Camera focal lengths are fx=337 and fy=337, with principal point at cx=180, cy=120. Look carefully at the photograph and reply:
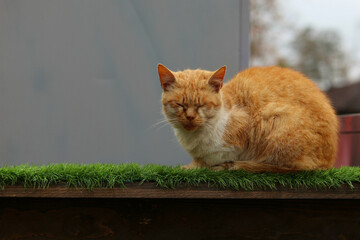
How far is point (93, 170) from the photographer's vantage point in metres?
1.27

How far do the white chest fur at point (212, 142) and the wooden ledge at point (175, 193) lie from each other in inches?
8.7

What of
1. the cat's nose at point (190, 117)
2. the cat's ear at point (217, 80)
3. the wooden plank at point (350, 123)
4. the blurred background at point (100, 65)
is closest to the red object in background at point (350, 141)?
the wooden plank at point (350, 123)

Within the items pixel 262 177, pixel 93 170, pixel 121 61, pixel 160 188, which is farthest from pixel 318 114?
pixel 121 61

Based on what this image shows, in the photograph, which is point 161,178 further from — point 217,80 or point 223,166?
point 217,80

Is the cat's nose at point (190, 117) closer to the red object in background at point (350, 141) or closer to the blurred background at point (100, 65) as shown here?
the blurred background at point (100, 65)

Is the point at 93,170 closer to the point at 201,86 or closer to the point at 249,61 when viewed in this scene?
the point at 201,86

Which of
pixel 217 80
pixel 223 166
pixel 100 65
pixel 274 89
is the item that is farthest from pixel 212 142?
pixel 100 65

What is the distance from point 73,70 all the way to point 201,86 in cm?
102

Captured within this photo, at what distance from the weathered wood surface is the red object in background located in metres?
1.03

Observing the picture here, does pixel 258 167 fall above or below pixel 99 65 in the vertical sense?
below

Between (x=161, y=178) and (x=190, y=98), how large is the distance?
1.14ft

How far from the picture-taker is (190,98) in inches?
54.1

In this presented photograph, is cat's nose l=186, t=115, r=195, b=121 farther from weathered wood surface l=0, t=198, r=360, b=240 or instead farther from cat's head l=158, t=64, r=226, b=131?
weathered wood surface l=0, t=198, r=360, b=240

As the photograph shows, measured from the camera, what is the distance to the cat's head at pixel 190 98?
4.51 feet
